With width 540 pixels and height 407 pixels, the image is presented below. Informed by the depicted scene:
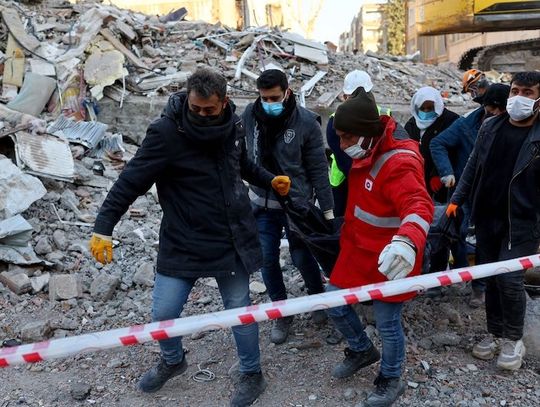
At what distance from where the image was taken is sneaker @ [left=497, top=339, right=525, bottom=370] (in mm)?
3613

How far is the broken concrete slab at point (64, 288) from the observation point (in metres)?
4.88

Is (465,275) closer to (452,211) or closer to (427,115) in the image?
(452,211)

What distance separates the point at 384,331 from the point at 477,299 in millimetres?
1707

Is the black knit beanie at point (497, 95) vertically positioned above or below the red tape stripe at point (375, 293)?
above

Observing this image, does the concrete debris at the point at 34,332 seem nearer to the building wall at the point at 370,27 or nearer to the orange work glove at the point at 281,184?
the orange work glove at the point at 281,184

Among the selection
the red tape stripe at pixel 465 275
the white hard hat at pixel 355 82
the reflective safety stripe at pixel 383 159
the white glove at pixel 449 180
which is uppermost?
the white hard hat at pixel 355 82


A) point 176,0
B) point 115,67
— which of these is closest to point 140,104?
point 115,67

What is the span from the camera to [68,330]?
447cm

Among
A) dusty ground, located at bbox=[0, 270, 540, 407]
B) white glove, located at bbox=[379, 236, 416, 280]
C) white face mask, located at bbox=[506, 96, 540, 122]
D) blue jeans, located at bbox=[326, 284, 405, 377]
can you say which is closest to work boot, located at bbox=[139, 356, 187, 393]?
dusty ground, located at bbox=[0, 270, 540, 407]

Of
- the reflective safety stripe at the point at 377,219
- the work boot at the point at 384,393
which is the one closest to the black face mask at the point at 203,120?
the reflective safety stripe at the point at 377,219

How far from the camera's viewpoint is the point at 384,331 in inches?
123

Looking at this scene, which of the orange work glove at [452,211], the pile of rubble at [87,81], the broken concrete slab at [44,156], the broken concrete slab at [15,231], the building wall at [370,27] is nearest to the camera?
the orange work glove at [452,211]

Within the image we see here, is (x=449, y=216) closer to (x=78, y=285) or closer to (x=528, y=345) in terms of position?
(x=528, y=345)

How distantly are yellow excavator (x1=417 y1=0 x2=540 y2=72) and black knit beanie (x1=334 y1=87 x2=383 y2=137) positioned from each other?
37.9ft
